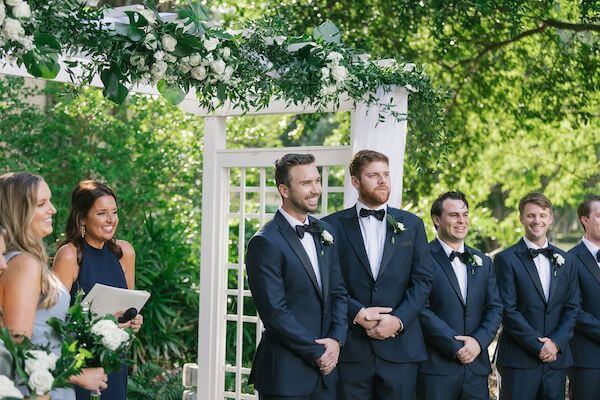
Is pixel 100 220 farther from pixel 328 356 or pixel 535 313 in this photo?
pixel 535 313

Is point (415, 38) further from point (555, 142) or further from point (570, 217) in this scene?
point (570, 217)

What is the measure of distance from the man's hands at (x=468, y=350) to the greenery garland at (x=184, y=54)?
1.52 metres

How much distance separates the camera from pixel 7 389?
3279mm

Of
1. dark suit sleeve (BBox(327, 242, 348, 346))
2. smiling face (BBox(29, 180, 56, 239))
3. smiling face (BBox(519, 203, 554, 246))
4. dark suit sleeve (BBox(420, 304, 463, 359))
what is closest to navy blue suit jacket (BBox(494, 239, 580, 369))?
smiling face (BBox(519, 203, 554, 246))

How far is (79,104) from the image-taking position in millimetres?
11070

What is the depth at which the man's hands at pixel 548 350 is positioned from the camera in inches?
228

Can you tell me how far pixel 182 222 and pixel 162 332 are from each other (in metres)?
1.76

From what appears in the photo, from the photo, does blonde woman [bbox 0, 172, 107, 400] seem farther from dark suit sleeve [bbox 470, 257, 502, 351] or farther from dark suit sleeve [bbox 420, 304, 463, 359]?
dark suit sleeve [bbox 470, 257, 502, 351]

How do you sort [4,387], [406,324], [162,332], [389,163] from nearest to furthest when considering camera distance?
[4,387]
[406,324]
[389,163]
[162,332]

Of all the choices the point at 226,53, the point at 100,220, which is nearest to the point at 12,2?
the point at 226,53

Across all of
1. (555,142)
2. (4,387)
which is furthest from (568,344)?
(555,142)

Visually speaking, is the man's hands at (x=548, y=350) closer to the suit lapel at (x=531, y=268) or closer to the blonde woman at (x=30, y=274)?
the suit lapel at (x=531, y=268)

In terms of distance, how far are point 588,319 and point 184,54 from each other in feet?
10.3

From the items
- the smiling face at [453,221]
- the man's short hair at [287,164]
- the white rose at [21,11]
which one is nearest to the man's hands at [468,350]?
the smiling face at [453,221]
